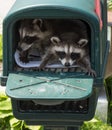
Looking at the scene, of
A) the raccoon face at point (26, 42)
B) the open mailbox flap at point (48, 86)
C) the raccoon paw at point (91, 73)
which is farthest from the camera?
the raccoon face at point (26, 42)

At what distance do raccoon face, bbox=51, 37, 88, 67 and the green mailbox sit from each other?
7.7 inches

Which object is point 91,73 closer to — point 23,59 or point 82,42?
point 82,42

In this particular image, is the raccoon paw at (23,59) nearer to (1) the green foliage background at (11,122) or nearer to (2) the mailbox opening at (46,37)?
(2) the mailbox opening at (46,37)

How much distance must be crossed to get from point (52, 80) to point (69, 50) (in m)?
0.46

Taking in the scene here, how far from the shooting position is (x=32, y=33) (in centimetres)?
321

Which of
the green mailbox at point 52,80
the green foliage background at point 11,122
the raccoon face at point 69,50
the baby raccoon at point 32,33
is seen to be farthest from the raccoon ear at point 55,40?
the green foliage background at point 11,122

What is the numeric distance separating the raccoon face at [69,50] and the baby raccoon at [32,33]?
0.14 m

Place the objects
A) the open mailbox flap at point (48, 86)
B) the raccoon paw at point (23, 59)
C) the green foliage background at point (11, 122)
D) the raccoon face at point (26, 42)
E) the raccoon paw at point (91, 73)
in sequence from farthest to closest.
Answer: the green foliage background at point (11, 122) < the raccoon face at point (26, 42) < the raccoon paw at point (23, 59) < the raccoon paw at point (91, 73) < the open mailbox flap at point (48, 86)

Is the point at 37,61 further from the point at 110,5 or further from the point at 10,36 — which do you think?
the point at 110,5

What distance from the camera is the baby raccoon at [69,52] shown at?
3.03 metres

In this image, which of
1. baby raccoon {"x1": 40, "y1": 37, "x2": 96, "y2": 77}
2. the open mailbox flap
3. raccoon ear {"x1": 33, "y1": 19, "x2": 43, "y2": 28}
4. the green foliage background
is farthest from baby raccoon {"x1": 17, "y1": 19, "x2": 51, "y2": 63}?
the green foliage background

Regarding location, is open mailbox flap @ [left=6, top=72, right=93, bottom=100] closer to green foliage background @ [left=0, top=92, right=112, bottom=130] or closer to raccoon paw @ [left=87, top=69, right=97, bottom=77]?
raccoon paw @ [left=87, top=69, right=97, bottom=77]

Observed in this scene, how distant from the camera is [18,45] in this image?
3135 millimetres

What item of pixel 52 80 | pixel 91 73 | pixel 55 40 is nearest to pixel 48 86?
pixel 52 80
